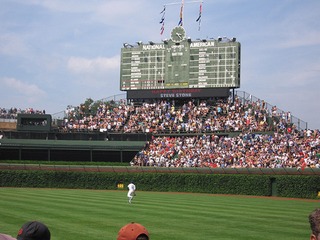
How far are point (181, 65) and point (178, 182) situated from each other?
16538mm

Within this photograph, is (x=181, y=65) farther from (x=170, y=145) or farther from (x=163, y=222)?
(x=163, y=222)

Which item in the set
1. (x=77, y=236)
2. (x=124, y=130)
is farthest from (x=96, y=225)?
(x=124, y=130)

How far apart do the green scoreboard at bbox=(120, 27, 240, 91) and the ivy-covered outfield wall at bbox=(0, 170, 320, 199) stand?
14348mm

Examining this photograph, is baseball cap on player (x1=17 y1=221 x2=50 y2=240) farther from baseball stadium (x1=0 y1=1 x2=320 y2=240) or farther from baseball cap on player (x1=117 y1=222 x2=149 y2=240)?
baseball stadium (x1=0 y1=1 x2=320 y2=240)

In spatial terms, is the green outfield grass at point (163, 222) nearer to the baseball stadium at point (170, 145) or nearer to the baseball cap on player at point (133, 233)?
the baseball stadium at point (170, 145)

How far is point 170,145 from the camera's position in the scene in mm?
51656

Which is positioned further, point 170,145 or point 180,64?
point 180,64

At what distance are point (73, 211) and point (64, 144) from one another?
35.4m

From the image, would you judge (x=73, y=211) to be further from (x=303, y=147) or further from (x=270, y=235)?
(x=303, y=147)

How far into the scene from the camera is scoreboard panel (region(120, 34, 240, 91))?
54438 millimetres

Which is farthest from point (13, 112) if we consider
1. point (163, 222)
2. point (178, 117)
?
point (163, 222)

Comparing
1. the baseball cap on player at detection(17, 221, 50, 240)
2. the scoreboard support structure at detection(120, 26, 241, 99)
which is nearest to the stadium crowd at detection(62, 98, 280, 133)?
the scoreboard support structure at detection(120, 26, 241, 99)

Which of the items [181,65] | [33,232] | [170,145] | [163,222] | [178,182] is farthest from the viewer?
A: [181,65]

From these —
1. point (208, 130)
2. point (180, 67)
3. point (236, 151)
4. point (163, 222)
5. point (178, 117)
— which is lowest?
point (163, 222)
